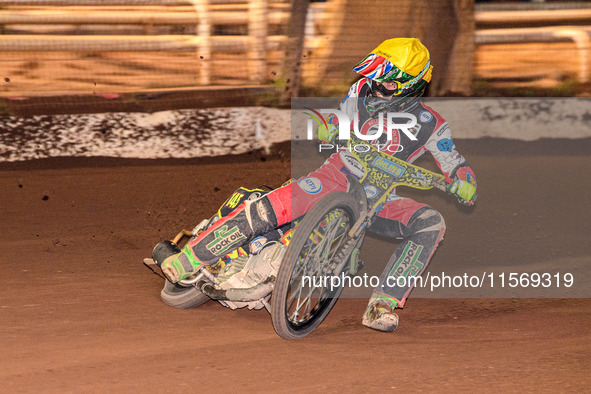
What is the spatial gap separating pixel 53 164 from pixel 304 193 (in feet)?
17.3

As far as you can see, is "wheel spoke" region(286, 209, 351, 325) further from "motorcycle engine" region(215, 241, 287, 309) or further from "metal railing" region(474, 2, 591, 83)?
"metal railing" region(474, 2, 591, 83)

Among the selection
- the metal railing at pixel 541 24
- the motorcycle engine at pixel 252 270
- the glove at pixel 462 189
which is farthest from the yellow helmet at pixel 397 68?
the metal railing at pixel 541 24

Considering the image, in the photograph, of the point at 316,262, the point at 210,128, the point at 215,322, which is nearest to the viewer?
the point at 316,262

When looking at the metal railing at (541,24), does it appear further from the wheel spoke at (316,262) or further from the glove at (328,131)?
the wheel spoke at (316,262)

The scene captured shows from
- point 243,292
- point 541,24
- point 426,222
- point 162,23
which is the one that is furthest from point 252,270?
point 541,24

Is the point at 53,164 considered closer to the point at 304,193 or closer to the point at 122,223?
the point at 122,223

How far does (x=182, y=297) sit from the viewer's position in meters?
5.03

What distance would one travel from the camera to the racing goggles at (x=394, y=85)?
15.7ft

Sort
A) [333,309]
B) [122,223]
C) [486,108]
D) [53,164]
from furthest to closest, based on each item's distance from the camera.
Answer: [486,108] < [53,164] < [122,223] < [333,309]

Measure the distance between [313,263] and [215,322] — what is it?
73 centimetres

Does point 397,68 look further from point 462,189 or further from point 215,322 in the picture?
point 215,322

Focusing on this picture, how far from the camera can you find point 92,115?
9.64 m

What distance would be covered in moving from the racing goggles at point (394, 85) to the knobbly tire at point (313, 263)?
709mm

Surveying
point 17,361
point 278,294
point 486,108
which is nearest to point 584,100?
point 486,108
